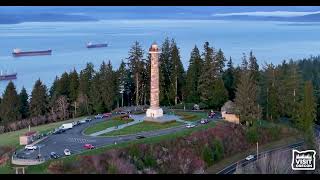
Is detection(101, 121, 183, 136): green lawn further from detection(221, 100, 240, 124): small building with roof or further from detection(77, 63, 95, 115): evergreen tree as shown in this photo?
detection(77, 63, 95, 115): evergreen tree

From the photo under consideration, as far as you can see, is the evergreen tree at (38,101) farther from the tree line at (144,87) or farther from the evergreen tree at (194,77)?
the evergreen tree at (194,77)

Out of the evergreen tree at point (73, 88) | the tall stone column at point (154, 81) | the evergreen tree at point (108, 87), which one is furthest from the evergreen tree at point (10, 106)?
the tall stone column at point (154, 81)

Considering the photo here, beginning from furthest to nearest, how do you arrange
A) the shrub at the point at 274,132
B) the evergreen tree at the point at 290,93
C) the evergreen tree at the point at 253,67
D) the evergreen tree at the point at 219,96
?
the evergreen tree at the point at 253,67, the evergreen tree at the point at 219,96, the evergreen tree at the point at 290,93, the shrub at the point at 274,132

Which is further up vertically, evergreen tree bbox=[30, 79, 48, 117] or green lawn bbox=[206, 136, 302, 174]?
evergreen tree bbox=[30, 79, 48, 117]

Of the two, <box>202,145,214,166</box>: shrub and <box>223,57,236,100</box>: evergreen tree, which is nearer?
<box>202,145,214,166</box>: shrub

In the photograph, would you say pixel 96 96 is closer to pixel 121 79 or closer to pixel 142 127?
pixel 121 79

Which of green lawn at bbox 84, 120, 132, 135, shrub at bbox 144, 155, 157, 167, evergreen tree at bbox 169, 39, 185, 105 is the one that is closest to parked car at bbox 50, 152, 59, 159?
shrub at bbox 144, 155, 157, 167

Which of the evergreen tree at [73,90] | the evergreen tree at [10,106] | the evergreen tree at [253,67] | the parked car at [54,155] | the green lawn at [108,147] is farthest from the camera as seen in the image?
the evergreen tree at [253,67]
